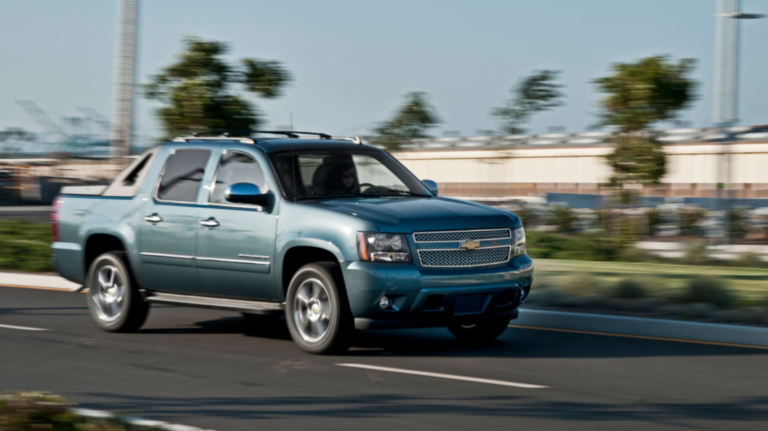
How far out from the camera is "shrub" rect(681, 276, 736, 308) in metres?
11.9

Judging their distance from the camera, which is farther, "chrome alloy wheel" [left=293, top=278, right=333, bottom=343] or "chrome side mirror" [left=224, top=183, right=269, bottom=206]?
"chrome side mirror" [left=224, top=183, right=269, bottom=206]

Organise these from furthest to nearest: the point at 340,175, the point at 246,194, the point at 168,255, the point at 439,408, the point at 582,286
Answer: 1. the point at 582,286
2. the point at 168,255
3. the point at 340,175
4. the point at 246,194
5. the point at 439,408

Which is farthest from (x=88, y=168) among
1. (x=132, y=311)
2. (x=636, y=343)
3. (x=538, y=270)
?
(x=636, y=343)

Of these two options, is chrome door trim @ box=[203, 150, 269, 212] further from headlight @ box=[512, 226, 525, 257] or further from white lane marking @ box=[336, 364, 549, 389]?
headlight @ box=[512, 226, 525, 257]

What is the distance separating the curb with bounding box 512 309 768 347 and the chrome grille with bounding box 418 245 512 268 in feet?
6.84

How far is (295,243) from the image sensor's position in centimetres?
932

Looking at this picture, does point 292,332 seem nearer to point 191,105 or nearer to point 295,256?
point 295,256

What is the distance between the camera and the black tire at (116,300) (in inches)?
427

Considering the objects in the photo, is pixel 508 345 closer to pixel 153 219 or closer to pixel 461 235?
pixel 461 235

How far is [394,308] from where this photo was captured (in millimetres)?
8891

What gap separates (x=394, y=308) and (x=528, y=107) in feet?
64.0

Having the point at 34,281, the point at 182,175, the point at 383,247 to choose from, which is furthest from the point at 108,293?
the point at 34,281

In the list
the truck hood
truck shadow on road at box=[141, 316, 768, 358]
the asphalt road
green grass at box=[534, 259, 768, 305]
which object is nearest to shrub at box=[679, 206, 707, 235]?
green grass at box=[534, 259, 768, 305]

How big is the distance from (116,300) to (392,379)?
13.0ft
